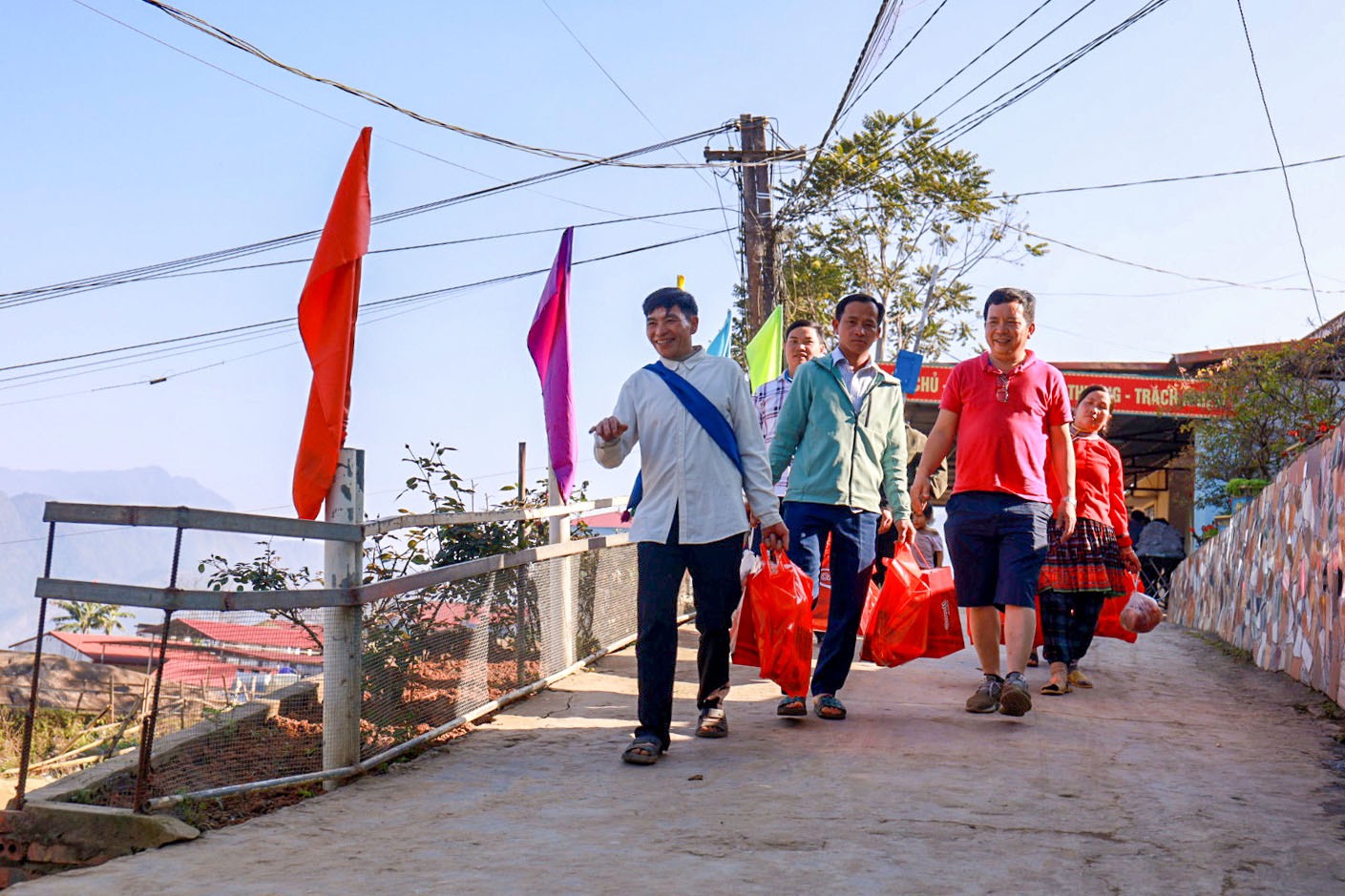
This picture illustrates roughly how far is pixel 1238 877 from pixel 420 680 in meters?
3.14

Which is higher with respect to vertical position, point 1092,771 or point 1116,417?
point 1116,417

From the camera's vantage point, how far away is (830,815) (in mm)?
3770

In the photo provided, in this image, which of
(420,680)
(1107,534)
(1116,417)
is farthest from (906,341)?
(420,680)

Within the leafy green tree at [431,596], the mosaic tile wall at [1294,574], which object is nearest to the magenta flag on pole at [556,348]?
the leafy green tree at [431,596]

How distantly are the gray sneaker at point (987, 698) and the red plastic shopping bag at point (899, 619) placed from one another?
0.30 meters

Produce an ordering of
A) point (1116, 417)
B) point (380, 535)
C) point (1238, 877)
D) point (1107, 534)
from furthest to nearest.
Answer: point (1116, 417)
point (1107, 534)
point (380, 535)
point (1238, 877)

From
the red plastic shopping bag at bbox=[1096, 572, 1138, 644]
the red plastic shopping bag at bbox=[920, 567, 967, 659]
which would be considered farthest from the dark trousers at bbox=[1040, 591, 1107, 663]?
the red plastic shopping bag at bbox=[920, 567, 967, 659]

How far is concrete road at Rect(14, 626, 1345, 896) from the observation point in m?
3.17

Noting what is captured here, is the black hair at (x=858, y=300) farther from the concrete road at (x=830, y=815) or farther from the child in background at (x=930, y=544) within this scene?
the child in background at (x=930, y=544)

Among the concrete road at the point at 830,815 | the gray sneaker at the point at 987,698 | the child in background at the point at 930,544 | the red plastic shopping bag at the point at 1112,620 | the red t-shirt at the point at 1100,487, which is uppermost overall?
the red t-shirt at the point at 1100,487

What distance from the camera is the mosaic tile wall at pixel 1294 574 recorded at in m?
6.13

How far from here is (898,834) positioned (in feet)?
11.5

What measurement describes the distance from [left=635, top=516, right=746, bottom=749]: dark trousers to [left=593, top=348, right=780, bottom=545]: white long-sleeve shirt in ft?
0.22

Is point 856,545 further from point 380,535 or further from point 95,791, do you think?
point 95,791
